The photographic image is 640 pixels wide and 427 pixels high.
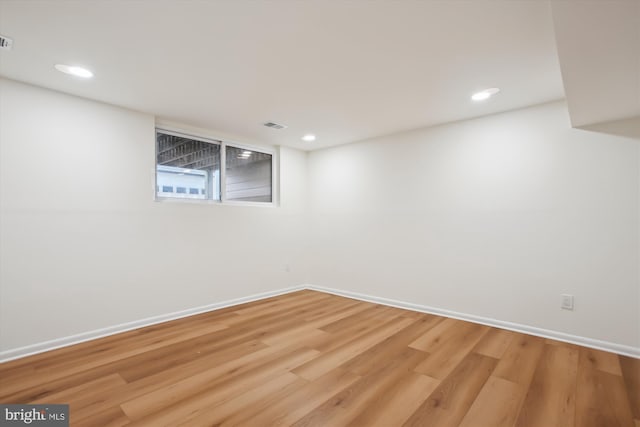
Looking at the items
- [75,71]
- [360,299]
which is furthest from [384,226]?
[75,71]

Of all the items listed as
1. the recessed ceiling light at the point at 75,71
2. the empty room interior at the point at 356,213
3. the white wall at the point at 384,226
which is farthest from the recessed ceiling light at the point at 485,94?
the recessed ceiling light at the point at 75,71

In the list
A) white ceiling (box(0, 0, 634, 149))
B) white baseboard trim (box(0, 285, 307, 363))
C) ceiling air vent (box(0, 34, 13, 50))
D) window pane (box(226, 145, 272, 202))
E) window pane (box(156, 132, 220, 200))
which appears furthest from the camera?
window pane (box(226, 145, 272, 202))

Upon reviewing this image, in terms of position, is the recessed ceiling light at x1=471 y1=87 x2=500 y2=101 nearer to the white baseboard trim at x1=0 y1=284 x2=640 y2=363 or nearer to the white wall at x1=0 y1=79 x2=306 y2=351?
the white baseboard trim at x1=0 y1=284 x2=640 y2=363

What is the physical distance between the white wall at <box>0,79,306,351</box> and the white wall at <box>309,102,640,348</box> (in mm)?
2122

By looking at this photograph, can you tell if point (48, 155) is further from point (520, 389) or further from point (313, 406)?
point (520, 389)

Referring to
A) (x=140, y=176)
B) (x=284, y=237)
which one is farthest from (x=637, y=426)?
(x=140, y=176)

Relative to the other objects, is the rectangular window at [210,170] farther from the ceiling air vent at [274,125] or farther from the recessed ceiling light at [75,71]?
the recessed ceiling light at [75,71]

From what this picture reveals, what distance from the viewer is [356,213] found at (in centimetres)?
441

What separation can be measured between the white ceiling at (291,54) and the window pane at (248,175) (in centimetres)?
109

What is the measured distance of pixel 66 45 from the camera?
195 centimetres

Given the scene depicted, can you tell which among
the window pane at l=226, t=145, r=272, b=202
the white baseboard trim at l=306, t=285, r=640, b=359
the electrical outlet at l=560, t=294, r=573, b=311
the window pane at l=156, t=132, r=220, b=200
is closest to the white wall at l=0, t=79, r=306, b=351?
the window pane at l=156, t=132, r=220, b=200

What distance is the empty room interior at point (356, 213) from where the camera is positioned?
68.3 inches

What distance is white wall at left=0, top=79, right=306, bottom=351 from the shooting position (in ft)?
8.08

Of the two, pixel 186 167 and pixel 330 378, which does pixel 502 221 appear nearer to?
pixel 330 378
